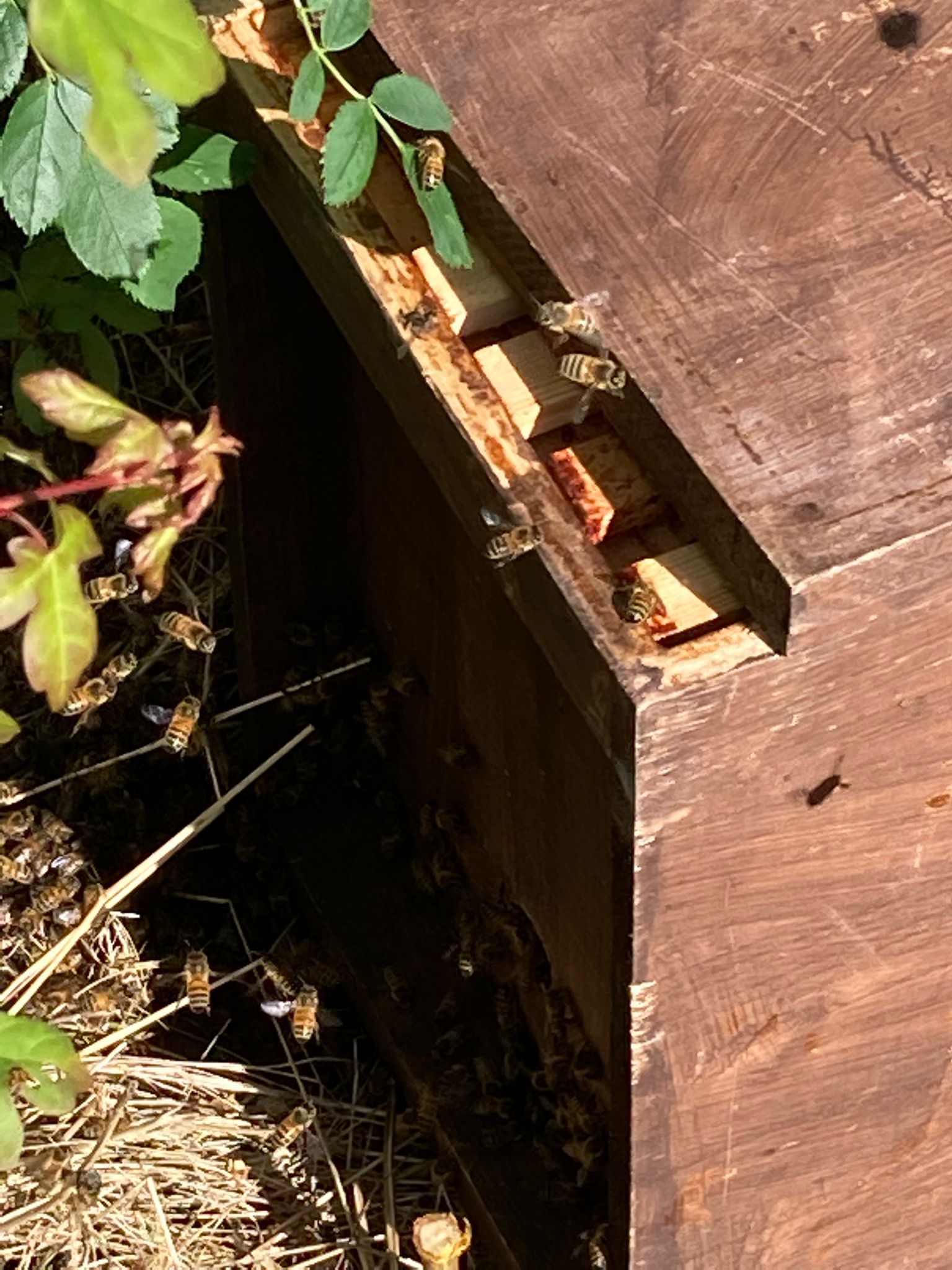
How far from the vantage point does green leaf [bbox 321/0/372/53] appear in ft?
4.66

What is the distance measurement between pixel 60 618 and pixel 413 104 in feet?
1.68

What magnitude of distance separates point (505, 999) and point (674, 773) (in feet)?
3.39

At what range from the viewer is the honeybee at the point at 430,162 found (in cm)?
140

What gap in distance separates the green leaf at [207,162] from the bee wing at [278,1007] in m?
1.10

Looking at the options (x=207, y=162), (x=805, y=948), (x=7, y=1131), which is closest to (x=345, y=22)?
(x=207, y=162)

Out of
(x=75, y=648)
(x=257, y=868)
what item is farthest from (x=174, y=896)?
(x=75, y=648)

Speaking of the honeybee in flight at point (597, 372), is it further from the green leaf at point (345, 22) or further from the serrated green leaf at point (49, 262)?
the serrated green leaf at point (49, 262)

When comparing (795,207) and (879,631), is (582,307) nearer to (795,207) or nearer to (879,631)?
(795,207)

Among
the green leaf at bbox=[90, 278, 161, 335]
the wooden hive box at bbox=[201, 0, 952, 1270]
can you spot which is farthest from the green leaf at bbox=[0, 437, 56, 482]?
the green leaf at bbox=[90, 278, 161, 335]

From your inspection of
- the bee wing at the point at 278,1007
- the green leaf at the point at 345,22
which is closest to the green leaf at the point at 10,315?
the green leaf at the point at 345,22

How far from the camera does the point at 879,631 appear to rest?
4.09 feet

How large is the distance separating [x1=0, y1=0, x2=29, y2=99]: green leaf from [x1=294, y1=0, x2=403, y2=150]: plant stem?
230mm

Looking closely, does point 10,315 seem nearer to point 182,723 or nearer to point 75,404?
point 182,723

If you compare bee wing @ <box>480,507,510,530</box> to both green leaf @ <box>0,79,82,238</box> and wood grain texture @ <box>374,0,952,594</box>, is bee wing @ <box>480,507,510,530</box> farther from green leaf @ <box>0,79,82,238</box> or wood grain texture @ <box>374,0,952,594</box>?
green leaf @ <box>0,79,82,238</box>
